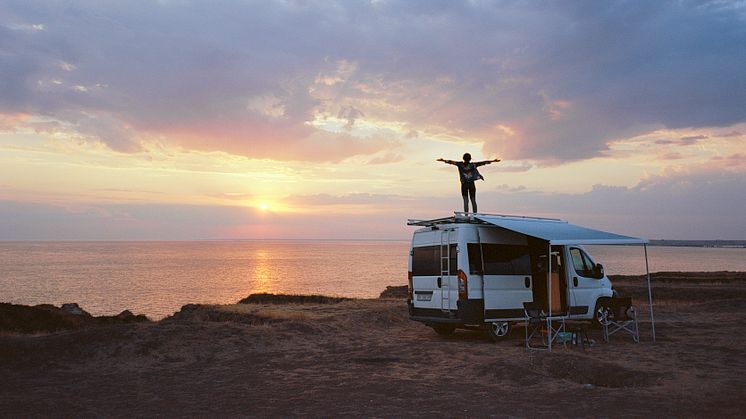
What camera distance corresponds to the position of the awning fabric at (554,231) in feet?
36.6

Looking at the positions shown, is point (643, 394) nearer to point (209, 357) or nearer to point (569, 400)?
point (569, 400)

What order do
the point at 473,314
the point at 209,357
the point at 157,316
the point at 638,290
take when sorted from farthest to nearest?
the point at 157,316, the point at 638,290, the point at 473,314, the point at 209,357

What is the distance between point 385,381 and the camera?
28.3 feet

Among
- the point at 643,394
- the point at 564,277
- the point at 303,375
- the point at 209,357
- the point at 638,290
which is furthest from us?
the point at 638,290

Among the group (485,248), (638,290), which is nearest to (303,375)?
(485,248)

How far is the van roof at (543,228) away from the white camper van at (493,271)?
0.06ft

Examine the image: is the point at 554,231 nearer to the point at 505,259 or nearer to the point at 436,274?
the point at 505,259

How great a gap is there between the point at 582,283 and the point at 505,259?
249 cm

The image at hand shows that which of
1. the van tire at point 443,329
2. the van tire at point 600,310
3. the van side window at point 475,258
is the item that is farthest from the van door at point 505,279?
the van tire at point 600,310

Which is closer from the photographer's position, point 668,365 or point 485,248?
point 668,365

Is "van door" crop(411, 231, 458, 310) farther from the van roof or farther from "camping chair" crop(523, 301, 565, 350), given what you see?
"camping chair" crop(523, 301, 565, 350)

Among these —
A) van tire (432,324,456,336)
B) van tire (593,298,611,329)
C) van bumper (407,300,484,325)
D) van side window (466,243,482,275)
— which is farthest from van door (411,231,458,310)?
van tire (593,298,611,329)

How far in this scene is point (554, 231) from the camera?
38.9 feet

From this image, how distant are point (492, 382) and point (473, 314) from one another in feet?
10.5
